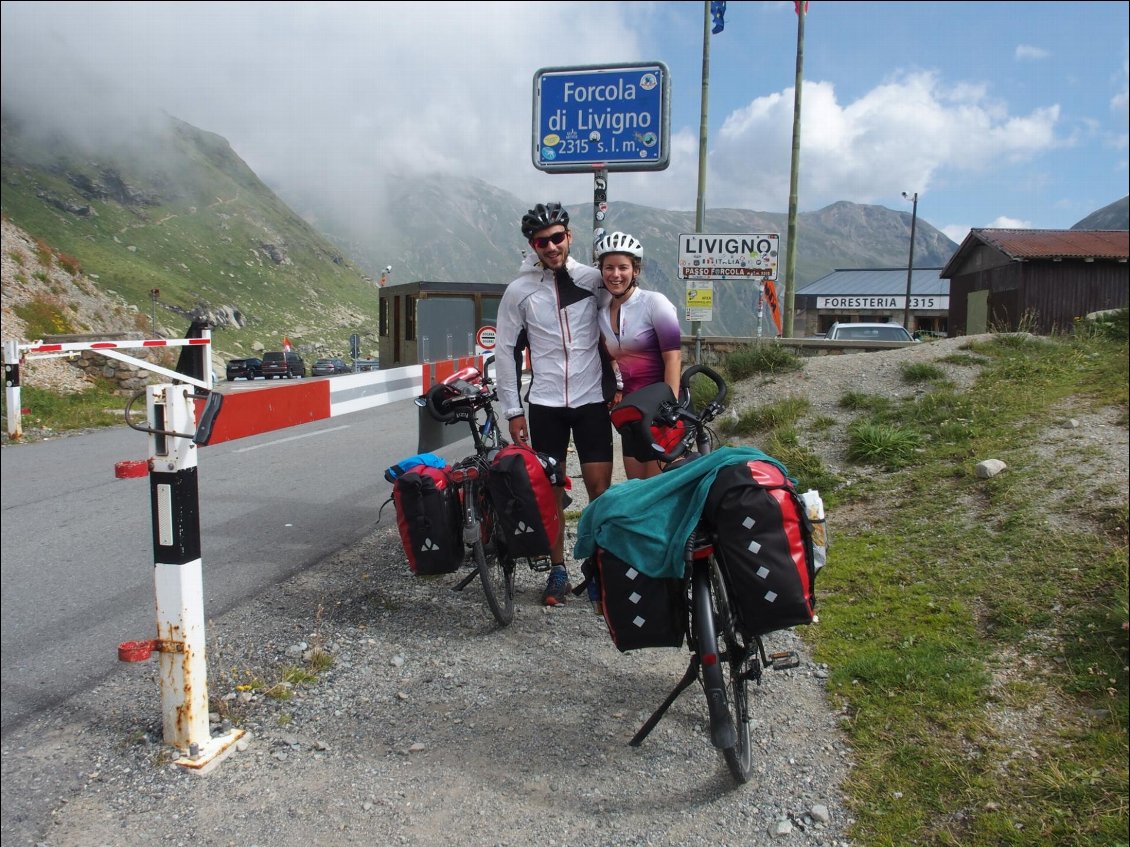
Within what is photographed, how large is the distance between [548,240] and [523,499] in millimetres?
1292

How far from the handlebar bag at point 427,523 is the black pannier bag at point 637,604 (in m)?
1.53

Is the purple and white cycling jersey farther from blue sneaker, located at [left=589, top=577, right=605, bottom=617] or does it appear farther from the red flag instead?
the red flag

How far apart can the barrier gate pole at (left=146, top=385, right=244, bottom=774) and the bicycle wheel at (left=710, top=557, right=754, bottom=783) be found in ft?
6.02

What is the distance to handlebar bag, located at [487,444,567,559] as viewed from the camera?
159 inches

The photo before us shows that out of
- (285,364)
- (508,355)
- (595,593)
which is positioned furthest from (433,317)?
(595,593)

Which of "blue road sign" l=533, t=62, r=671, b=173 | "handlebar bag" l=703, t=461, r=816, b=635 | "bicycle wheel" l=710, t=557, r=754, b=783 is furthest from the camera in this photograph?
"blue road sign" l=533, t=62, r=671, b=173

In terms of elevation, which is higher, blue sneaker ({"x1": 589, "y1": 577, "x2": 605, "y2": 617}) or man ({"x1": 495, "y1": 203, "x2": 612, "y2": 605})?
man ({"x1": 495, "y1": 203, "x2": 612, "y2": 605})

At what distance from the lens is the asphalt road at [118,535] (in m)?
4.25

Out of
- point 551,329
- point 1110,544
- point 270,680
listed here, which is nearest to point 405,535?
point 270,680

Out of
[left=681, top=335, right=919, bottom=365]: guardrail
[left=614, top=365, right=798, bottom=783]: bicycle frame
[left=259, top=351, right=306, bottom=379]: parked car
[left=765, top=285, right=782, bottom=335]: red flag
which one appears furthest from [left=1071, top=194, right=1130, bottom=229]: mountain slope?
[left=765, top=285, right=782, bottom=335]: red flag

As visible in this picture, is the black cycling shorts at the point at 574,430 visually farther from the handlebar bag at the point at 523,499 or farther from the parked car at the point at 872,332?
the parked car at the point at 872,332

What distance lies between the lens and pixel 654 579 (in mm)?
2736

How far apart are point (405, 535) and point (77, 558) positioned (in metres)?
3.22

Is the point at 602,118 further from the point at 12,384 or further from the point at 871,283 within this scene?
the point at 871,283
